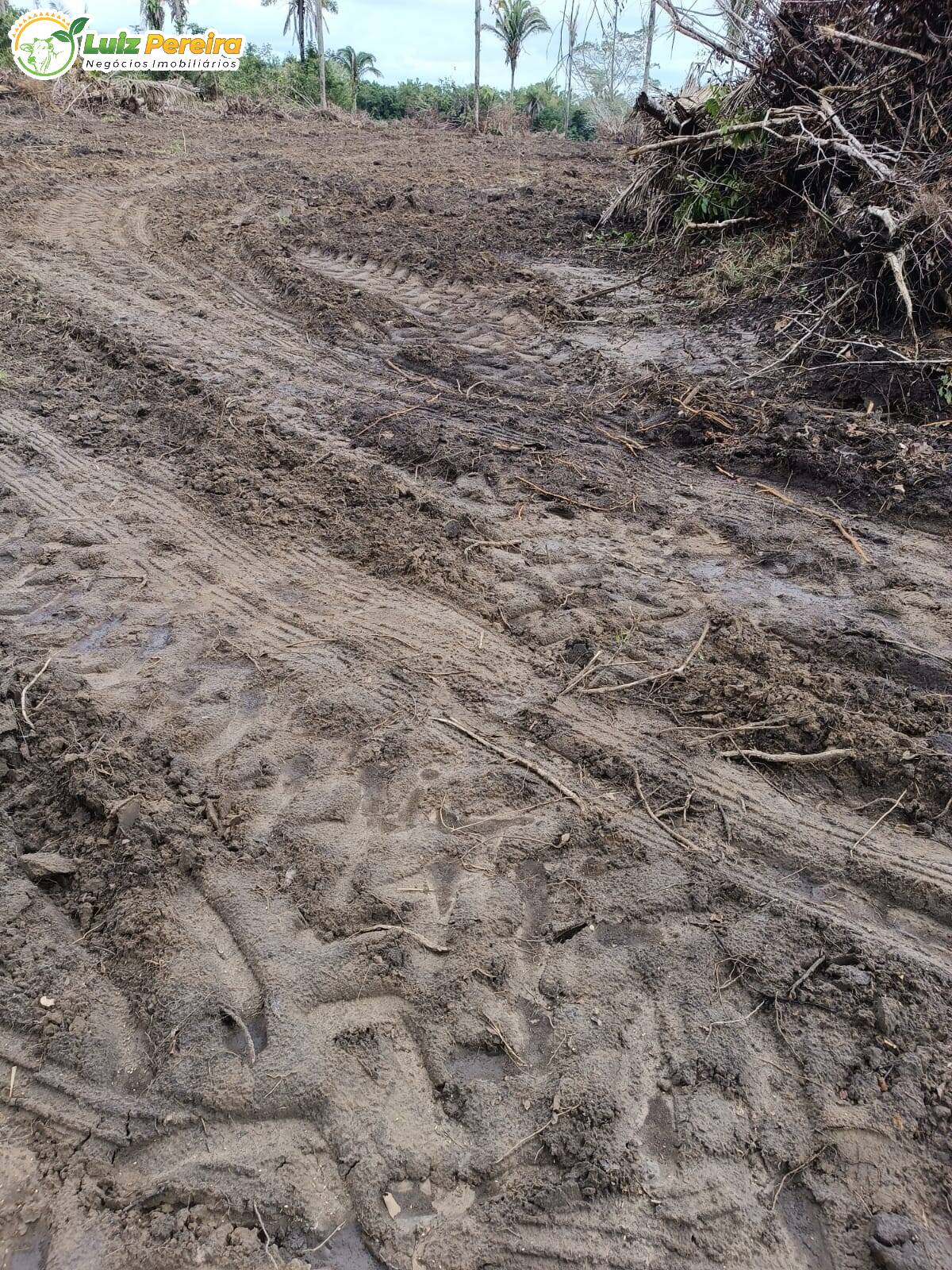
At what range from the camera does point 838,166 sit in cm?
673

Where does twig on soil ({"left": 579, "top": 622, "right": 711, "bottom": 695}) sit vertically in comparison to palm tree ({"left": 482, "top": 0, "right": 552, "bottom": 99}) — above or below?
below

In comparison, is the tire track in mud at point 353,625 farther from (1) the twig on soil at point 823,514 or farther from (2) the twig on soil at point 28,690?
(1) the twig on soil at point 823,514

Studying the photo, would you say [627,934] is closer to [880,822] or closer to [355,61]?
[880,822]

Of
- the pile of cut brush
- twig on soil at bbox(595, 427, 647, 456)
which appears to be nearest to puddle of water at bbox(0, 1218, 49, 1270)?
twig on soil at bbox(595, 427, 647, 456)

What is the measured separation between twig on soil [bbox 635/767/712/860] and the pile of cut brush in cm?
355

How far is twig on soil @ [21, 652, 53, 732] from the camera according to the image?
118 inches

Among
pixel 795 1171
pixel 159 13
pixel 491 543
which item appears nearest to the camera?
pixel 795 1171

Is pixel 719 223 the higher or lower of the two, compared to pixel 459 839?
higher

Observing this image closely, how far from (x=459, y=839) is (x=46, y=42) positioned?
22.7m

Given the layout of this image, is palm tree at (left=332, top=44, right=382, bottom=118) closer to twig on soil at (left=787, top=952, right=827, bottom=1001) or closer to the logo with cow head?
the logo with cow head

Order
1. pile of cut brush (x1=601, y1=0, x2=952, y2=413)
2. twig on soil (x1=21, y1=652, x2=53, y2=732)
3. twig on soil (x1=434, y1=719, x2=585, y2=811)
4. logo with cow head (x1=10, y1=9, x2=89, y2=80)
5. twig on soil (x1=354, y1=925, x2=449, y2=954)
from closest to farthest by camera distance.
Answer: twig on soil (x1=354, y1=925, x2=449, y2=954)
twig on soil (x1=434, y1=719, x2=585, y2=811)
twig on soil (x1=21, y1=652, x2=53, y2=732)
pile of cut brush (x1=601, y1=0, x2=952, y2=413)
logo with cow head (x1=10, y1=9, x2=89, y2=80)

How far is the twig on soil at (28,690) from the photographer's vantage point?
2996mm

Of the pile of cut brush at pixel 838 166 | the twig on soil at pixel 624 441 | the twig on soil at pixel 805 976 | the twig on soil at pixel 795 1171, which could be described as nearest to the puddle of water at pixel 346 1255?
the twig on soil at pixel 795 1171

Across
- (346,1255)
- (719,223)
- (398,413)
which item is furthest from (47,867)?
(719,223)
